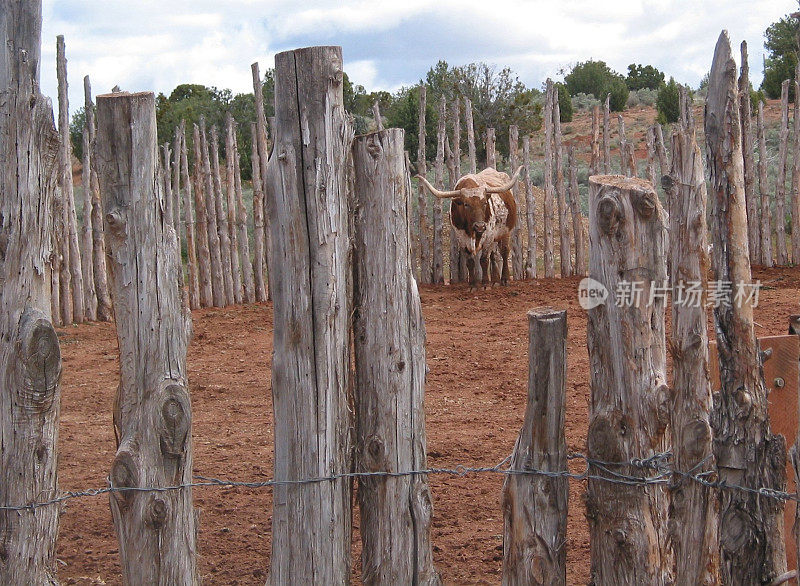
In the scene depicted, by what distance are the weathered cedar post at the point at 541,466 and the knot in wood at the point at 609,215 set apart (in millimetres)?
315

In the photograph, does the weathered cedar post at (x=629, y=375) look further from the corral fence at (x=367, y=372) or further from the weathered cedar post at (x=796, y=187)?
the weathered cedar post at (x=796, y=187)

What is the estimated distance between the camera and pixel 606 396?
2924 mm

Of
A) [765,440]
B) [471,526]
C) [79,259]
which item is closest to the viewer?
[765,440]

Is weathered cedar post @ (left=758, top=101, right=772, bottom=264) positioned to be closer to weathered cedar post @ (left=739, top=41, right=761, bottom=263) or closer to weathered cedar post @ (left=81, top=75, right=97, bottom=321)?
weathered cedar post @ (left=739, top=41, right=761, bottom=263)

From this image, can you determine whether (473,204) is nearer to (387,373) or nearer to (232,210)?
(232,210)

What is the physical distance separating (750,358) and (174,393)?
75.8 inches

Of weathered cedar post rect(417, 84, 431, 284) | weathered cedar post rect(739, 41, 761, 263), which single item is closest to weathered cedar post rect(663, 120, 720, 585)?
weathered cedar post rect(739, 41, 761, 263)

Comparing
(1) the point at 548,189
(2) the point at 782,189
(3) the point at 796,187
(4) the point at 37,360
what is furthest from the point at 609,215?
(2) the point at 782,189

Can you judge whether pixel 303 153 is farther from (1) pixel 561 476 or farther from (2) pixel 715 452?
(2) pixel 715 452

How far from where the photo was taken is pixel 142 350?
3.10m

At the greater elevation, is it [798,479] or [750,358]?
[750,358]

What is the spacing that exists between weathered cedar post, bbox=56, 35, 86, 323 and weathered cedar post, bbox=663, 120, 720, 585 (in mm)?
9167

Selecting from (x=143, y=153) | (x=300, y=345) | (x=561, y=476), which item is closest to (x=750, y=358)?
(x=561, y=476)

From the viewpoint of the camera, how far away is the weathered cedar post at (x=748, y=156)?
1223cm
